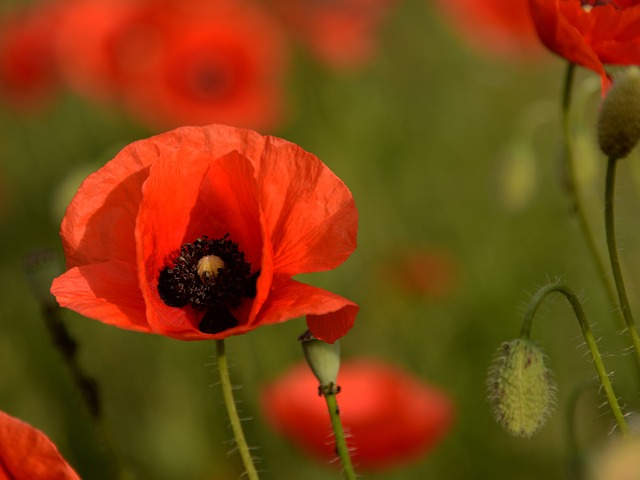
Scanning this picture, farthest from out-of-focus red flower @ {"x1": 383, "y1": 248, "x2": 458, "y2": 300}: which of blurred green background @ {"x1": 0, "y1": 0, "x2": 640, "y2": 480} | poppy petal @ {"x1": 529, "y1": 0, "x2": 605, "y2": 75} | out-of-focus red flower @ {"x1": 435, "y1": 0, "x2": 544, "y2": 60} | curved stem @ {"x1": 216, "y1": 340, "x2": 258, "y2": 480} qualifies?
curved stem @ {"x1": 216, "y1": 340, "x2": 258, "y2": 480}

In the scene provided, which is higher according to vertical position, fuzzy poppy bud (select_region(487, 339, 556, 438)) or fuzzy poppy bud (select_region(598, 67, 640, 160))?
fuzzy poppy bud (select_region(598, 67, 640, 160))

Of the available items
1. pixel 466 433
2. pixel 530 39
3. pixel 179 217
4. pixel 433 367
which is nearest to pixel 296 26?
pixel 530 39

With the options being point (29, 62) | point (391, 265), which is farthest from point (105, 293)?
point (29, 62)

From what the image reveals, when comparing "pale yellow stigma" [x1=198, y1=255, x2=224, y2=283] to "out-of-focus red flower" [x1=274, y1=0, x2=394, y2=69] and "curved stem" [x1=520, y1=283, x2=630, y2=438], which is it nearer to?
"curved stem" [x1=520, y1=283, x2=630, y2=438]

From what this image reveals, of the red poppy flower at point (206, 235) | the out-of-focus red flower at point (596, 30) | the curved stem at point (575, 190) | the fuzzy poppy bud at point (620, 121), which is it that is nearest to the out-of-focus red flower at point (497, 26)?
the curved stem at point (575, 190)

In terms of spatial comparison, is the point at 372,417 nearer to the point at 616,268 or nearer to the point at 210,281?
the point at 210,281

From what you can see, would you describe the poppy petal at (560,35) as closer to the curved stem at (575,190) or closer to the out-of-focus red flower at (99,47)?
the curved stem at (575,190)
